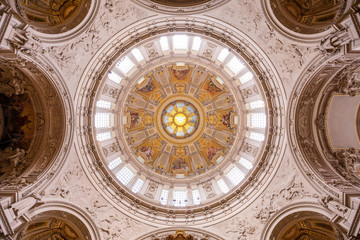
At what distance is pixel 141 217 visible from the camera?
17375 mm

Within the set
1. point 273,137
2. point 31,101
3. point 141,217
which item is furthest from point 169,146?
point 31,101

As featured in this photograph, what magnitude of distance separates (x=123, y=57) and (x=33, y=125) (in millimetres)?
7706

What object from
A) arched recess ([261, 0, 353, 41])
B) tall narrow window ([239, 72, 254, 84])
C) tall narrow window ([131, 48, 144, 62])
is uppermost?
tall narrow window ([131, 48, 144, 62])

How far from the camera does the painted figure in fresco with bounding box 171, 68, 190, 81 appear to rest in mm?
25938

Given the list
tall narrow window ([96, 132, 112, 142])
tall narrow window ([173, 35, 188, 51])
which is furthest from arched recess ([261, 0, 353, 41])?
tall narrow window ([96, 132, 112, 142])

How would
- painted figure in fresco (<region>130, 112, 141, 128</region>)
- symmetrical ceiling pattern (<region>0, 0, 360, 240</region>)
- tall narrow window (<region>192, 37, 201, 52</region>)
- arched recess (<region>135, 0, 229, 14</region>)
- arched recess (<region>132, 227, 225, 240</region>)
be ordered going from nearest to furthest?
symmetrical ceiling pattern (<region>0, 0, 360, 240</region>), arched recess (<region>135, 0, 229, 14</region>), arched recess (<region>132, 227, 225, 240</region>), tall narrow window (<region>192, 37, 201, 52</region>), painted figure in fresco (<region>130, 112, 141, 128</region>)

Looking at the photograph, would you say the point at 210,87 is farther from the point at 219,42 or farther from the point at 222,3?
the point at 222,3

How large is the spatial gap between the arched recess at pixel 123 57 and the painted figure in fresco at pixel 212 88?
32.0 ft

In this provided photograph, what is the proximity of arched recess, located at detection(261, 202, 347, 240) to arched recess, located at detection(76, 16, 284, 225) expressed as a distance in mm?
2227

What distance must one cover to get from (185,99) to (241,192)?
14631 mm

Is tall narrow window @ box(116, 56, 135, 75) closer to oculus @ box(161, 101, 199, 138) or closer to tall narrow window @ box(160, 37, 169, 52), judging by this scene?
tall narrow window @ box(160, 37, 169, 52)

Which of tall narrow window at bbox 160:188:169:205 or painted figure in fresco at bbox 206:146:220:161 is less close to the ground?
painted figure in fresco at bbox 206:146:220:161

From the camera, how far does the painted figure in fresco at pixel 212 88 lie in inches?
1028

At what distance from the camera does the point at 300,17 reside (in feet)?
43.1
